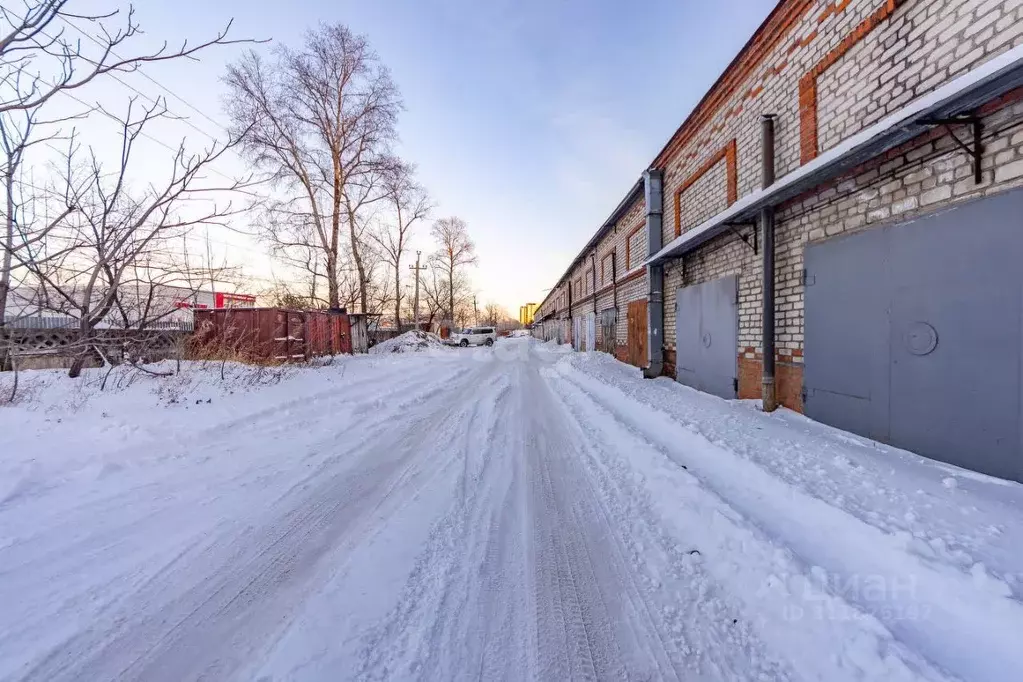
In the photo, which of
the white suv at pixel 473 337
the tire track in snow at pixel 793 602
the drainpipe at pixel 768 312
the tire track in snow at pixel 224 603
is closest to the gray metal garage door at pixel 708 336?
the drainpipe at pixel 768 312

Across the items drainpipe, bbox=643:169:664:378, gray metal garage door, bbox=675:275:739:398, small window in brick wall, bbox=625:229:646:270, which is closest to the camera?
gray metal garage door, bbox=675:275:739:398

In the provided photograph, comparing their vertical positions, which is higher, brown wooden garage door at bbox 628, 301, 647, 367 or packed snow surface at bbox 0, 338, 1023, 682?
brown wooden garage door at bbox 628, 301, 647, 367

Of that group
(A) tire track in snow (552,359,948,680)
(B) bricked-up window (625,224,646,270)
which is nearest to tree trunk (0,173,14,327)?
(A) tire track in snow (552,359,948,680)

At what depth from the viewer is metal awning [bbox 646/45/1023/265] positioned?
2869 mm

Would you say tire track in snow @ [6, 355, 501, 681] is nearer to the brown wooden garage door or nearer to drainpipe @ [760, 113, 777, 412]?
drainpipe @ [760, 113, 777, 412]

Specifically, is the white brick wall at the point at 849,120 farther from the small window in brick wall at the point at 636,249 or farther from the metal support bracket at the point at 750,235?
the small window in brick wall at the point at 636,249

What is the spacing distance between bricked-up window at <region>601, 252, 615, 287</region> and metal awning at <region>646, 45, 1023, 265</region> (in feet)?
37.1

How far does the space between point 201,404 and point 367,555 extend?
507 cm

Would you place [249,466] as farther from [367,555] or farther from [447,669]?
[447,669]

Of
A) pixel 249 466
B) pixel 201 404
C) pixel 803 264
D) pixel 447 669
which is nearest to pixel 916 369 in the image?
pixel 803 264

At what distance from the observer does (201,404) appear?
582 centimetres

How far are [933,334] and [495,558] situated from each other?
4.43 metres

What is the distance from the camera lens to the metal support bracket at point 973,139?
3.29 meters

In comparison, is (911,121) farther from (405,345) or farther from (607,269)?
(405,345)
